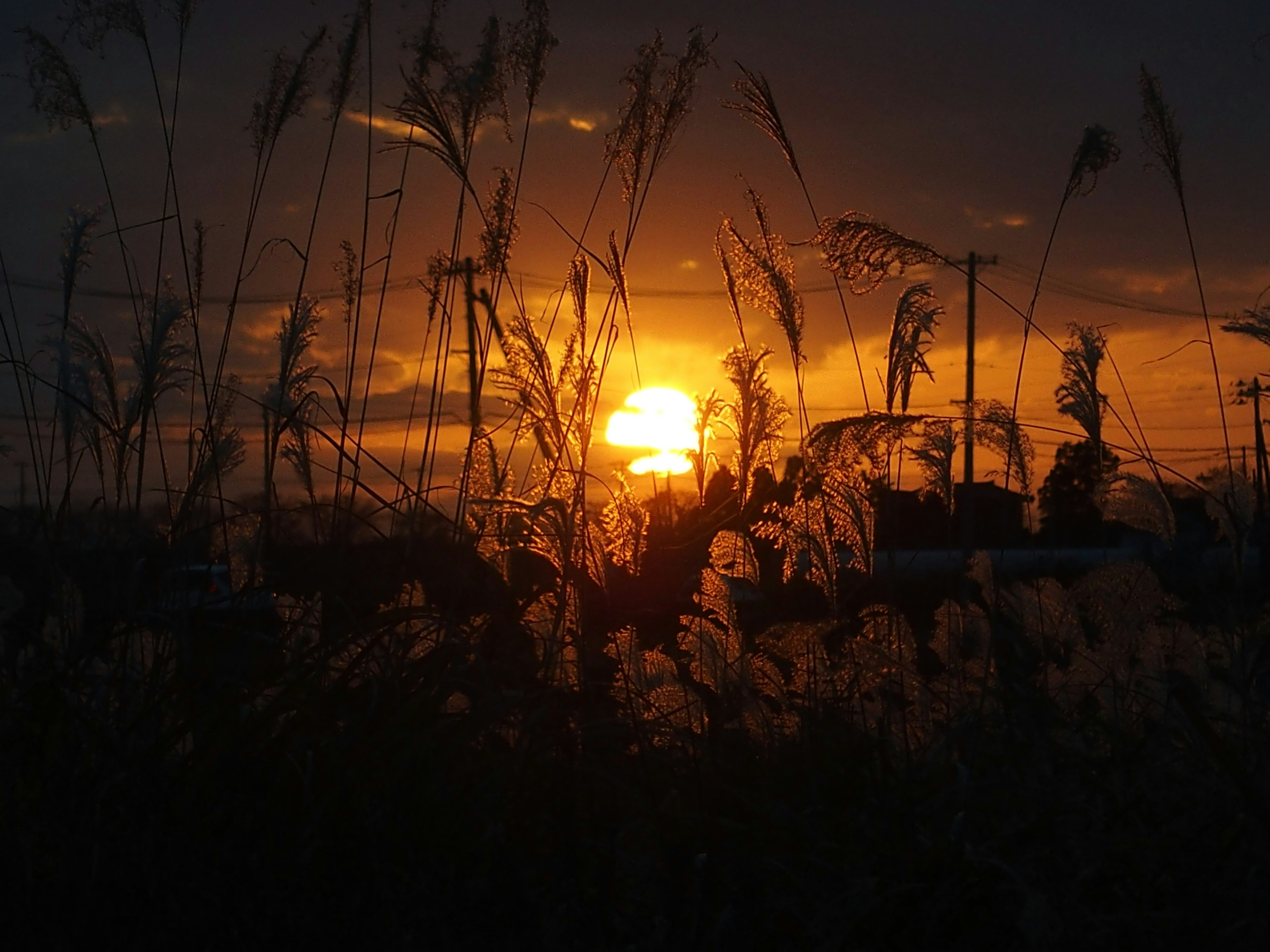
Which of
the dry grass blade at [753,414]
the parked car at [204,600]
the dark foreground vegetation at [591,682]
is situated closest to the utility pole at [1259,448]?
the dark foreground vegetation at [591,682]

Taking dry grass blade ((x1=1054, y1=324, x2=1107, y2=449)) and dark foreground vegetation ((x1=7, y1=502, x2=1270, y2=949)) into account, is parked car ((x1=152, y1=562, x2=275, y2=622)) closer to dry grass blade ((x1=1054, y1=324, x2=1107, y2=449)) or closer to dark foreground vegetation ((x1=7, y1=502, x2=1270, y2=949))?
dark foreground vegetation ((x1=7, y1=502, x2=1270, y2=949))

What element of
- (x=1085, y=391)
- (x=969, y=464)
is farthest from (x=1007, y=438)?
(x=969, y=464)

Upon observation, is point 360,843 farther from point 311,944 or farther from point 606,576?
point 606,576

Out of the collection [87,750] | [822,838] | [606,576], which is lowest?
[822,838]

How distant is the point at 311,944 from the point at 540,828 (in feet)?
1.51

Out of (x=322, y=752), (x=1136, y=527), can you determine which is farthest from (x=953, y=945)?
(x=1136, y=527)

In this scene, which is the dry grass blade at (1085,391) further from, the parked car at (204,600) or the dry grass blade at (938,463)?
the parked car at (204,600)

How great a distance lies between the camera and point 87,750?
6.45 ft

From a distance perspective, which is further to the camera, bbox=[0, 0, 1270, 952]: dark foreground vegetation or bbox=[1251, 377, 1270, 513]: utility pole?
bbox=[1251, 377, 1270, 513]: utility pole

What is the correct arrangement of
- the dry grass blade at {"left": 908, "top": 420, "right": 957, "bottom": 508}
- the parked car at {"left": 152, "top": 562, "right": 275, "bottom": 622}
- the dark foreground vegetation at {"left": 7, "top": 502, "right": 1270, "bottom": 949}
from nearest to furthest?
1. the dark foreground vegetation at {"left": 7, "top": 502, "right": 1270, "bottom": 949}
2. the parked car at {"left": 152, "top": 562, "right": 275, "bottom": 622}
3. the dry grass blade at {"left": 908, "top": 420, "right": 957, "bottom": 508}

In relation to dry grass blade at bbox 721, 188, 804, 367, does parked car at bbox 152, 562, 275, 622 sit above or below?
below

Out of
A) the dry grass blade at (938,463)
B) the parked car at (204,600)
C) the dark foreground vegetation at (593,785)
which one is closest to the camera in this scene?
the dark foreground vegetation at (593,785)

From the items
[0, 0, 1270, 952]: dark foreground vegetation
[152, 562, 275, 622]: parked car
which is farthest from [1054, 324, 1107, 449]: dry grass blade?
[152, 562, 275, 622]: parked car

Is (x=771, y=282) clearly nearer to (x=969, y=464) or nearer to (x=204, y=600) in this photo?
(x=204, y=600)
